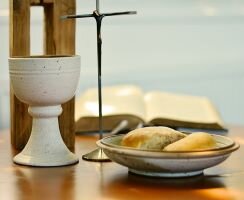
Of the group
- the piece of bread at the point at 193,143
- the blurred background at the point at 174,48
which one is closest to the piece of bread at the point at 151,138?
the piece of bread at the point at 193,143

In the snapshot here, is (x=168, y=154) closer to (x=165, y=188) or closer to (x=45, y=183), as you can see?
(x=165, y=188)

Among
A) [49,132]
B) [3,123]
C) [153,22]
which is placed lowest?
[3,123]

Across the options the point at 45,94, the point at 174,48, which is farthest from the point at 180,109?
the point at 174,48

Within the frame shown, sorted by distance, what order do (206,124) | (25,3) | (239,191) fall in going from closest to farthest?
(239,191) < (25,3) < (206,124)

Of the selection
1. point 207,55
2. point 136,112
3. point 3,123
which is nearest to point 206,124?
point 136,112

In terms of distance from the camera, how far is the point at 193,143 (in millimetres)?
885

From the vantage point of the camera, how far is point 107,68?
224cm

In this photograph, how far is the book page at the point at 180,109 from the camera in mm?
1382

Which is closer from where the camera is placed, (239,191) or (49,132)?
(239,191)

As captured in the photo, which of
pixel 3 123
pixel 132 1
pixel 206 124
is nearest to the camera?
pixel 206 124

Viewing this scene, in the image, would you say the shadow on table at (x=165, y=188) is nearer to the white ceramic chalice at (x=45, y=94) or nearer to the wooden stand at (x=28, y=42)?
the white ceramic chalice at (x=45, y=94)

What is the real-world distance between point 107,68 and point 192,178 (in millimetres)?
1362

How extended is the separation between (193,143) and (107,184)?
0.40ft

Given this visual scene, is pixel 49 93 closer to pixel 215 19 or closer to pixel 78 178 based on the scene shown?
pixel 78 178
